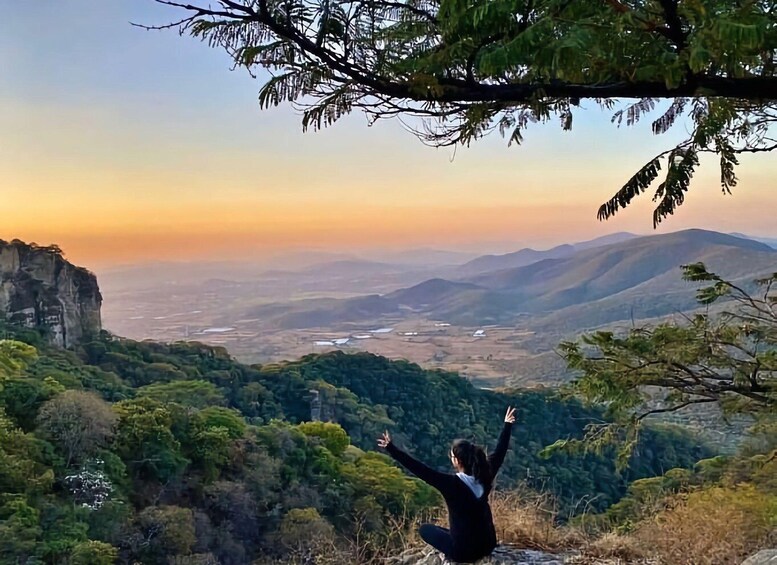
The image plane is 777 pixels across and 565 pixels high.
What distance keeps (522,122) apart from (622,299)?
123 feet

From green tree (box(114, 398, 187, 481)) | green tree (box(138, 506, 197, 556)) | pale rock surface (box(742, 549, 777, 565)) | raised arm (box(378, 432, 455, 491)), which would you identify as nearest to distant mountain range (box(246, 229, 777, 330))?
green tree (box(114, 398, 187, 481))

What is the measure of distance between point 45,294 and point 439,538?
27.9 m

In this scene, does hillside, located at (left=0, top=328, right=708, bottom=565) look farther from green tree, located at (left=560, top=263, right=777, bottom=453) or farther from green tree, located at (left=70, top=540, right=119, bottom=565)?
green tree, located at (left=560, top=263, right=777, bottom=453)

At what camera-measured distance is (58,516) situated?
1045 centimetres

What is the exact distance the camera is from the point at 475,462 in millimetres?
2670

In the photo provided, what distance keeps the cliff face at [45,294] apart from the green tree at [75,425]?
1455 cm

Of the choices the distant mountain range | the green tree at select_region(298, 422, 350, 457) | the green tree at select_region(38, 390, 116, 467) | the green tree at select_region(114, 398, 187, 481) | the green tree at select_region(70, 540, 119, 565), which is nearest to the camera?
the green tree at select_region(70, 540, 119, 565)

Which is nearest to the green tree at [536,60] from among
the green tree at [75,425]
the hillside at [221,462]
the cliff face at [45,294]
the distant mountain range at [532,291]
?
the hillside at [221,462]

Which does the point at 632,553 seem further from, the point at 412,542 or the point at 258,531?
the point at 258,531

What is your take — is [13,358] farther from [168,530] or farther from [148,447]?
[168,530]

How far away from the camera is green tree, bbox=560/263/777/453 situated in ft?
10.2

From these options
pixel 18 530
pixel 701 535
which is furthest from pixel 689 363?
pixel 18 530

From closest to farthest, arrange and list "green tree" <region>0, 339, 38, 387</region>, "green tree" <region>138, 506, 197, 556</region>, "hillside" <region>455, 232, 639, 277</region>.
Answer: "green tree" <region>138, 506, 197, 556</region> < "green tree" <region>0, 339, 38, 387</region> < "hillside" <region>455, 232, 639, 277</region>

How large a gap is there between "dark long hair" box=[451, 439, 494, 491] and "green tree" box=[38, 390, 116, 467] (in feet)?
39.1
